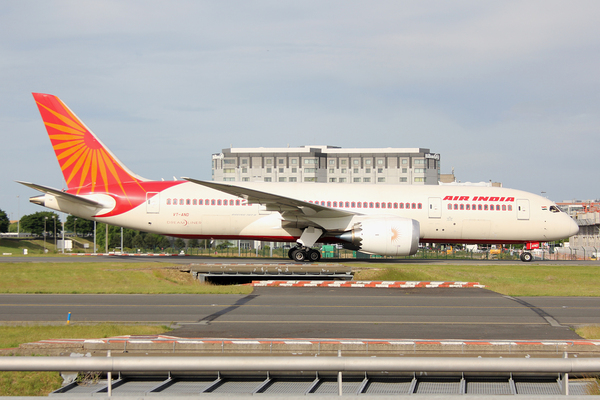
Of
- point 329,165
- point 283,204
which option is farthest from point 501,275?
point 329,165

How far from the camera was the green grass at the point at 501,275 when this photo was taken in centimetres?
2226

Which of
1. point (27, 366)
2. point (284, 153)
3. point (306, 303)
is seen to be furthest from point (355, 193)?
point (284, 153)

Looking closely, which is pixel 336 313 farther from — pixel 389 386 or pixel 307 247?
pixel 307 247

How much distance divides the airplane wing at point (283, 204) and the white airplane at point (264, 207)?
0.11m

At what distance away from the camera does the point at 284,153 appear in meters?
127

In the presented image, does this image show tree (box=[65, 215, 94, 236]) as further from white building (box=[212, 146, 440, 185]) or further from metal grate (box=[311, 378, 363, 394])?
metal grate (box=[311, 378, 363, 394])

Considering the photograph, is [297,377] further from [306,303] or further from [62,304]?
[62,304]

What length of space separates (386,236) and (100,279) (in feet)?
43.0

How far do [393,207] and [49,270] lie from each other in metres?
17.1

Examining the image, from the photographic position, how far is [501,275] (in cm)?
2408

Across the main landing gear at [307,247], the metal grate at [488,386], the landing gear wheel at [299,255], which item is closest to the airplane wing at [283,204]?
the main landing gear at [307,247]

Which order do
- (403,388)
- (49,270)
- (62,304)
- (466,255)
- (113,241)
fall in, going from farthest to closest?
(113,241) → (466,255) → (49,270) → (62,304) → (403,388)

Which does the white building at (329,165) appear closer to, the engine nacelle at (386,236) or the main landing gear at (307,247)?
the main landing gear at (307,247)

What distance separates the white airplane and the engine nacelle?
1.17 metres
